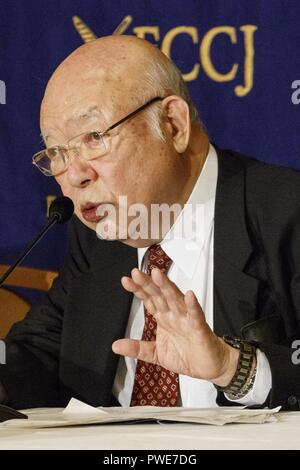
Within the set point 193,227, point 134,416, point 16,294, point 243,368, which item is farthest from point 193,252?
point 16,294

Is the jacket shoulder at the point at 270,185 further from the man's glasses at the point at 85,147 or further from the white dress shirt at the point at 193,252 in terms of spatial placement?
the man's glasses at the point at 85,147

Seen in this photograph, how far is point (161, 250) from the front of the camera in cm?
201

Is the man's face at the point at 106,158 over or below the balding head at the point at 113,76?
below

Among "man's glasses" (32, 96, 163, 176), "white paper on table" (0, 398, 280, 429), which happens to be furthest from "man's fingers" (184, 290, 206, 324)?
"man's glasses" (32, 96, 163, 176)

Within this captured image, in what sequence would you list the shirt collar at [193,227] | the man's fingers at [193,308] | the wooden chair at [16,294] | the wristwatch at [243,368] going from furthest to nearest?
the wooden chair at [16,294] < the shirt collar at [193,227] < the wristwatch at [243,368] < the man's fingers at [193,308]

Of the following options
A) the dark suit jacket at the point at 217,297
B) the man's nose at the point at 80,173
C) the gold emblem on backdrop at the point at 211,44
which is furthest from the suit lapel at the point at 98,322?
the gold emblem on backdrop at the point at 211,44

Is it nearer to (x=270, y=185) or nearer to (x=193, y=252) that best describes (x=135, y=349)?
(x=193, y=252)

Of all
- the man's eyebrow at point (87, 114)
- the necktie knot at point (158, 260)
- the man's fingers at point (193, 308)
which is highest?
the man's eyebrow at point (87, 114)

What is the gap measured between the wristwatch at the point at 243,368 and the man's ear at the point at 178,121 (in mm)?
517

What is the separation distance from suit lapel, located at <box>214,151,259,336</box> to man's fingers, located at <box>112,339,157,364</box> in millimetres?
334

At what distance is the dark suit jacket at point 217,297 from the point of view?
1.90m

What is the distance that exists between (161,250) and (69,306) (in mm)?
259
